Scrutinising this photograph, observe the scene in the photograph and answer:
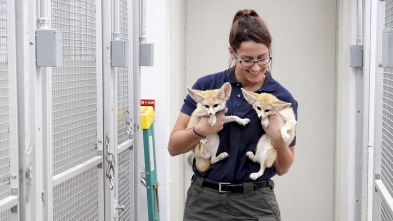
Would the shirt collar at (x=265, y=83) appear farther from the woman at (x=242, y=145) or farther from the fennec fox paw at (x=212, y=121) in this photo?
the fennec fox paw at (x=212, y=121)

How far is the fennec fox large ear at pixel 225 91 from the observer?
99.8 inches

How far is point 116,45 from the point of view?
12.2ft

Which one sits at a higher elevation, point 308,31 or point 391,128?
point 308,31

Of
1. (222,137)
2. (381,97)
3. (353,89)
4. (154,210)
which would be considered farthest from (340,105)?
(222,137)

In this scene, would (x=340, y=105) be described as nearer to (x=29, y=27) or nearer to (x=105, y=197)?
(x=105, y=197)

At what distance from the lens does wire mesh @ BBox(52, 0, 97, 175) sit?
288 cm

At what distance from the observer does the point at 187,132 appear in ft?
8.61

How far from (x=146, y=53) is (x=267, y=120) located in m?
2.07

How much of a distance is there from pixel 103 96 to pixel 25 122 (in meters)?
1.30

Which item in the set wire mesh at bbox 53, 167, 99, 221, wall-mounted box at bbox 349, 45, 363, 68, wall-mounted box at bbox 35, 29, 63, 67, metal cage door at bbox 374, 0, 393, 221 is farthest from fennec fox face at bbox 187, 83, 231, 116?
wall-mounted box at bbox 349, 45, 363, 68

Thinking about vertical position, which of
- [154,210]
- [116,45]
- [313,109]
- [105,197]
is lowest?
[154,210]

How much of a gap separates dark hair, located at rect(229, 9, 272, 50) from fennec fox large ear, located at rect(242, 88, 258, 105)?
0.20 meters

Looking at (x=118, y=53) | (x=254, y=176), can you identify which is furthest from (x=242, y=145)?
(x=118, y=53)

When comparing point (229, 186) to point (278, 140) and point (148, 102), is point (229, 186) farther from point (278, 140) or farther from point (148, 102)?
point (148, 102)
